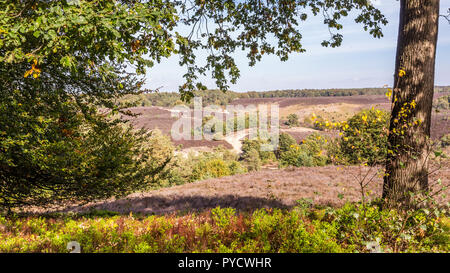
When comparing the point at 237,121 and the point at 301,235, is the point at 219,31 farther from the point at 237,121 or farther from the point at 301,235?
the point at 237,121

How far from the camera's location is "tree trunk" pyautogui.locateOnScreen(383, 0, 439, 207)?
457 centimetres

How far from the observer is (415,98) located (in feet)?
15.0

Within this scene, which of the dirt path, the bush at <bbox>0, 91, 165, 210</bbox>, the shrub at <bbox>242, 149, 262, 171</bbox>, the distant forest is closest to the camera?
the bush at <bbox>0, 91, 165, 210</bbox>

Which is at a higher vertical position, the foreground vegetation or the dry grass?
the foreground vegetation

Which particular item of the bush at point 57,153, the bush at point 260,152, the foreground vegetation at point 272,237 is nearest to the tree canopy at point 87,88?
the bush at point 57,153

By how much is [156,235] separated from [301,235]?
2.28 metres

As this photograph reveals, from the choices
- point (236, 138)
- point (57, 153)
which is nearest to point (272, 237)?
point (57, 153)

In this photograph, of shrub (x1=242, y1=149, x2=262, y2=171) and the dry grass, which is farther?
shrub (x1=242, y1=149, x2=262, y2=171)

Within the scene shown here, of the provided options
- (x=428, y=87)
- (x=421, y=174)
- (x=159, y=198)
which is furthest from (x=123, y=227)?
(x=159, y=198)

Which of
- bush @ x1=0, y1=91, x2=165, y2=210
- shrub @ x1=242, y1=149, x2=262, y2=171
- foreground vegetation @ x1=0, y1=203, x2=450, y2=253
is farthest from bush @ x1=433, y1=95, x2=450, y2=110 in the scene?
shrub @ x1=242, y1=149, x2=262, y2=171

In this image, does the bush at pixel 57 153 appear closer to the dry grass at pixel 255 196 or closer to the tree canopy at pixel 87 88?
the tree canopy at pixel 87 88

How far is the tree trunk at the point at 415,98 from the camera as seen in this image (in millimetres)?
4574

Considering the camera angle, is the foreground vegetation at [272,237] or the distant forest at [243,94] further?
the distant forest at [243,94]

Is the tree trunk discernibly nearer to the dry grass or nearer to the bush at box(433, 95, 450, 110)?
the bush at box(433, 95, 450, 110)
